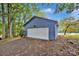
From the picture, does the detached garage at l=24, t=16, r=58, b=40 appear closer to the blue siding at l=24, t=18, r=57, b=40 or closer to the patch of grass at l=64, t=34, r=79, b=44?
the blue siding at l=24, t=18, r=57, b=40

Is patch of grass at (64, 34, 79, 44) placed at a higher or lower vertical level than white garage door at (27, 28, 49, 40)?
lower

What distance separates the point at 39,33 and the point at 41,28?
0.17ft

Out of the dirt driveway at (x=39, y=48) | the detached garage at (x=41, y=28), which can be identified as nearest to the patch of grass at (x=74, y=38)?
the dirt driveway at (x=39, y=48)

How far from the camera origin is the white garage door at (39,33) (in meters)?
2.05

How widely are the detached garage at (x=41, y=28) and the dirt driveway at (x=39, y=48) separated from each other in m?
0.05

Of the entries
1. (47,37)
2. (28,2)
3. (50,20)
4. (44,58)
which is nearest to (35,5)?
(28,2)

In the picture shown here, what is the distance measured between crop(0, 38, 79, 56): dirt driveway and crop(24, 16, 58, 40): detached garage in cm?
5

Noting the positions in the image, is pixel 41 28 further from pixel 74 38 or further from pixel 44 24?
pixel 74 38

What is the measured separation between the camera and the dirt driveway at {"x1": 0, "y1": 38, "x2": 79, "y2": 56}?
6.63ft

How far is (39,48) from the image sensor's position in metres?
2.03

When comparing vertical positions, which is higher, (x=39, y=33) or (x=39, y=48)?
(x=39, y=33)

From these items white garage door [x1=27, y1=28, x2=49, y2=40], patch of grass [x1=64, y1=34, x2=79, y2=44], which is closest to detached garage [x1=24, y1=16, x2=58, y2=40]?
white garage door [x1=27, y1=28, x2=49, y2=40]

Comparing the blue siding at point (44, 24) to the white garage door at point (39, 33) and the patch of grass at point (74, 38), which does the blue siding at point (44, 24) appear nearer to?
the white garage door at point (39, 33)

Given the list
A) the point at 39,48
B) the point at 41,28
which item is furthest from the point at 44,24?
the point at 39,48
